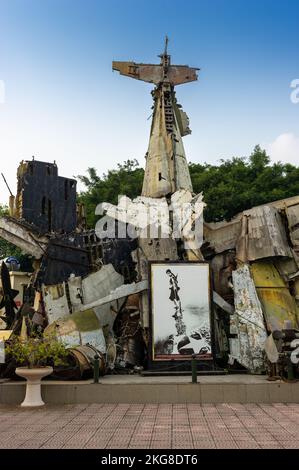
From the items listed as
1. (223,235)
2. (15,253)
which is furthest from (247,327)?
(15,253)

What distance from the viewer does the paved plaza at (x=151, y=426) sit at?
25.1ft

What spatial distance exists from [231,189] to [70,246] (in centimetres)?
1646

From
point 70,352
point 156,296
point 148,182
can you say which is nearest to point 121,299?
point 156,296

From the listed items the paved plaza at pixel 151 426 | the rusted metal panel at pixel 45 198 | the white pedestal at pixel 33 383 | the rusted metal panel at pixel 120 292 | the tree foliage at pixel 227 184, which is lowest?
the paved plaza at pixel 151 426

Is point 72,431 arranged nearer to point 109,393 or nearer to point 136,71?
point 109,393

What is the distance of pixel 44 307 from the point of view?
17234mm

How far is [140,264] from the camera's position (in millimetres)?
17875

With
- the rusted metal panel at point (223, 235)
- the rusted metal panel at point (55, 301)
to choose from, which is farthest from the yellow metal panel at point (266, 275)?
the rusted metal panel at point (55, 301)

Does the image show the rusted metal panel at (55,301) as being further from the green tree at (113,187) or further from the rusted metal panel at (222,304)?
the green tree at (113,187)

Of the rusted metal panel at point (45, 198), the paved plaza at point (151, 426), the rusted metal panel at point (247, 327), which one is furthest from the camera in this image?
the rusted metal panel at point (45, 198)

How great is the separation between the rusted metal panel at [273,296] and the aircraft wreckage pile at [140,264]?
4 cm

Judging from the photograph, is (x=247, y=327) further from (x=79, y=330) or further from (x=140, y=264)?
(x=79, y=330)

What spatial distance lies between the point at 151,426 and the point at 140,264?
9.24 metres

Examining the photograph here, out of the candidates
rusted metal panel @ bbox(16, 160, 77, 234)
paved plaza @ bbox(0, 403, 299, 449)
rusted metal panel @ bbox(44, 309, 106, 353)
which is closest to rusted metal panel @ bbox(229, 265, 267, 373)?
paved plaza @ bbox(0, 403, 299, 449)
